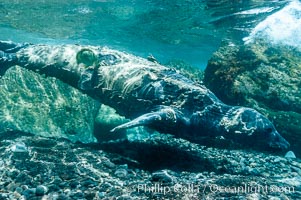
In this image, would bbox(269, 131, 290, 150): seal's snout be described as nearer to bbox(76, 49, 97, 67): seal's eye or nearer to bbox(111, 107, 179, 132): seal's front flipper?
bbox(111, 107, 179, 132): seal's front flipper

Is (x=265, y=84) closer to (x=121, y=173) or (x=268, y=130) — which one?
(x=268, y=130)

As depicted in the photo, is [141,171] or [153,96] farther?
[153,96]

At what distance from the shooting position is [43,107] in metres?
9.07

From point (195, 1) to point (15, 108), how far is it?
11764mm

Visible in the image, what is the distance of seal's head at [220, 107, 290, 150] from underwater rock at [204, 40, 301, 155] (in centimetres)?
297

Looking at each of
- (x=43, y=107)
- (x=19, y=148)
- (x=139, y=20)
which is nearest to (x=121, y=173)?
(x=19, y=148)

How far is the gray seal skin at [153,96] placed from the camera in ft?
19.7

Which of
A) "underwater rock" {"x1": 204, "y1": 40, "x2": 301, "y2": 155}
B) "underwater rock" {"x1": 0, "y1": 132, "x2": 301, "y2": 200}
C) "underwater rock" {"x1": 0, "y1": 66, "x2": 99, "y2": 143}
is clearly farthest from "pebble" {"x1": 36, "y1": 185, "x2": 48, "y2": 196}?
"underwater rock" {"x1": 204, "y1": 40, "x2": 301, "y2": 155}

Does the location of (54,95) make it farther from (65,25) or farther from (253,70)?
(65,25)

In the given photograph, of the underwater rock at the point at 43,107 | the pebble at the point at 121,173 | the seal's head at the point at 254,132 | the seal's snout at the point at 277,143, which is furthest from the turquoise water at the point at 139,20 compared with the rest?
the pebble at the point at 121,173

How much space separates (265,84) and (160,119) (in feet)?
18.7

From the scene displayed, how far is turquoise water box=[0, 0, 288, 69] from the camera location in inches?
666

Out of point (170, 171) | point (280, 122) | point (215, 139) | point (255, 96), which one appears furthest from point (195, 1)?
point (170, 171)

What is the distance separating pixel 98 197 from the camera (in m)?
4.00
